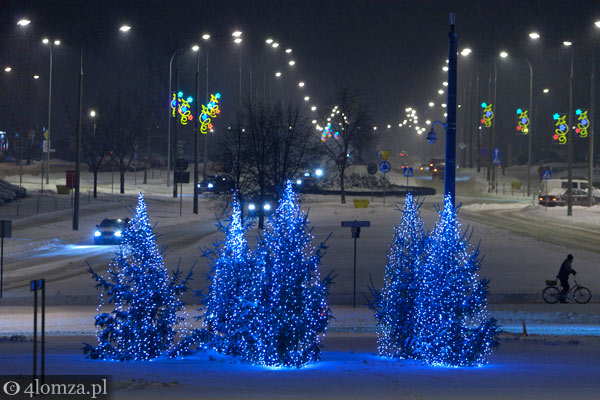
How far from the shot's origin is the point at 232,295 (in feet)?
44.9

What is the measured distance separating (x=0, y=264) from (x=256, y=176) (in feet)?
62.0

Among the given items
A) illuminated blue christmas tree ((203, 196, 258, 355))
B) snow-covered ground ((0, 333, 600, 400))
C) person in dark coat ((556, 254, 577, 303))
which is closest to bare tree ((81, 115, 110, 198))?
person in dark coat ((556, 254, 577, 303))

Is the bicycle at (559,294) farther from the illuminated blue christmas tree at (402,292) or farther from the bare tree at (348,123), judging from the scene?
the bare tree at (348,123)

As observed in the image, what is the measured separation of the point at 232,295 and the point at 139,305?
1.65 m

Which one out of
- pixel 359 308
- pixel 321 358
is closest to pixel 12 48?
pixel 359 308

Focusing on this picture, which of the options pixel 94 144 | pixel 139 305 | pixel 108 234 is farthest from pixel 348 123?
pixel 139 305

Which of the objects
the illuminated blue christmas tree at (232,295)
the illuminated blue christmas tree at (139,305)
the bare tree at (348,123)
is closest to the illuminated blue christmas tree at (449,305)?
the illuminated blue christmas tree at (232,295)

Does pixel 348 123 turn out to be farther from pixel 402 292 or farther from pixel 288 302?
pixel 288 302

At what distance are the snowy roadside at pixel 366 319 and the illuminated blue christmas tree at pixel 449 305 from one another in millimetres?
4745

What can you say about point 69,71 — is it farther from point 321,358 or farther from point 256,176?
point 321,358

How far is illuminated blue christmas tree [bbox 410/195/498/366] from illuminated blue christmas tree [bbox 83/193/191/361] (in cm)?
435

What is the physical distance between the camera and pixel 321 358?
1391 cm

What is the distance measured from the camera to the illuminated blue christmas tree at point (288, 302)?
12.9m

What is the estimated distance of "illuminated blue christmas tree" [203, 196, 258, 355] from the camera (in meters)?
13.3
